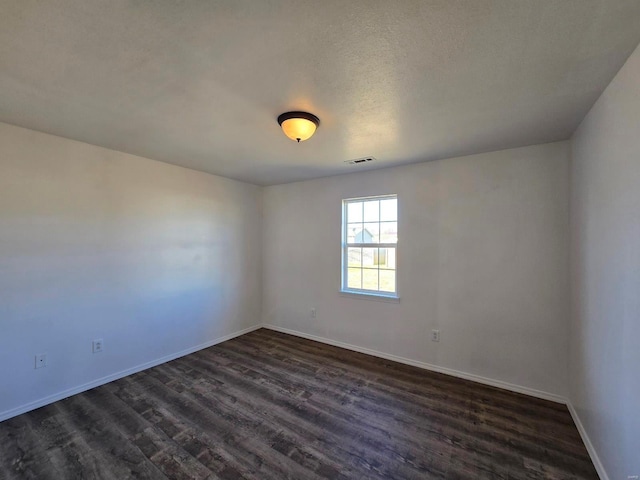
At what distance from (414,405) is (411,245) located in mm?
1671

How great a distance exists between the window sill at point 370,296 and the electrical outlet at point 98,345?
9.15 feet

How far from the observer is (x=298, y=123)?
1.96 metres

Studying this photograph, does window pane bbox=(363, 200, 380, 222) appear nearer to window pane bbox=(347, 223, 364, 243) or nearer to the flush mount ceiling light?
window pane bbox=(347, 223, 364, 243)

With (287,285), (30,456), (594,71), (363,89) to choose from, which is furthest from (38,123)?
(594,71)

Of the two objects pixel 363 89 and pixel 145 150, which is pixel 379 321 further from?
pixel 145 150

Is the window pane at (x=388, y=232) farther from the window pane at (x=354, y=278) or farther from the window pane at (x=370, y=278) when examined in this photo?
the window pane at (x=354, y=278)

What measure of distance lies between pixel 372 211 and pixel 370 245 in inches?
18.5

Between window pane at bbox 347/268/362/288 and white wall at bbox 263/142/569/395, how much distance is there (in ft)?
0.63

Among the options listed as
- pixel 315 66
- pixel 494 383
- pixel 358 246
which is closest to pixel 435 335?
pixel 494 383

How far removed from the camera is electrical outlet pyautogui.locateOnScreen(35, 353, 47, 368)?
237cm

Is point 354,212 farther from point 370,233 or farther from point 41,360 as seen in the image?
point 41,360

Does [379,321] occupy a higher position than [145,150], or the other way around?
[145,150]

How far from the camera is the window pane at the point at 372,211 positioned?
3.60 meters

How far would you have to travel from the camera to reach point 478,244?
2.84 m
